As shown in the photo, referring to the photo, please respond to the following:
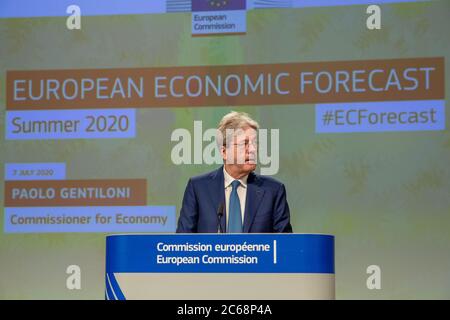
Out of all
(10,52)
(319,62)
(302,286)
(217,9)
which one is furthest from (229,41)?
(302,286)

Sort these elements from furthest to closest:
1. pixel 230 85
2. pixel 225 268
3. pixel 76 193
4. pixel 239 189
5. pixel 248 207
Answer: pixel 76 193, pixel 230 85, pixel 239 189, pixel 248 207, pixel 225 268

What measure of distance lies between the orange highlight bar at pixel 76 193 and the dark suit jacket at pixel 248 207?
1622 millimetres

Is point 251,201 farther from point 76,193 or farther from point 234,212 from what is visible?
point 76,193

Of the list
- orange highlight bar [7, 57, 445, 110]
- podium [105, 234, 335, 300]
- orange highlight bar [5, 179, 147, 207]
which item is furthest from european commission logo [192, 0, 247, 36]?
podium [105, 234, 335, 300]

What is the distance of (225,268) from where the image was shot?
2.82m

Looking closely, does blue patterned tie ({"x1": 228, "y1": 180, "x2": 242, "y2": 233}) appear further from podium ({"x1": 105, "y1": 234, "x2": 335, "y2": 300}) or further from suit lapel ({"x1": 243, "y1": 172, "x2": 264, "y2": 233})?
podium ({"x1": 105, "y1": 234, "x2": 335, "y2": 300})

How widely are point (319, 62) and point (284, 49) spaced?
0.24 meters

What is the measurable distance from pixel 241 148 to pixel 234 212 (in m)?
0.30

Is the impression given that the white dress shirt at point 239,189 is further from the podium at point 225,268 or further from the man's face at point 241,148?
the podium at point 225,268

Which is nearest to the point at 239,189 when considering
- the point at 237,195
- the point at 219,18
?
the point at 237,195

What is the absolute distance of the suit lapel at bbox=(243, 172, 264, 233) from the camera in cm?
370

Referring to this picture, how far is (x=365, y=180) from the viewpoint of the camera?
17.0 ft

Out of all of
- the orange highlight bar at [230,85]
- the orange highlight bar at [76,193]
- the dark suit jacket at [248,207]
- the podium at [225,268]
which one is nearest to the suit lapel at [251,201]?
the dark suit jacket at [248,207]

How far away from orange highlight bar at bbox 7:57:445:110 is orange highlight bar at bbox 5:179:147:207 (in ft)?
1.71
